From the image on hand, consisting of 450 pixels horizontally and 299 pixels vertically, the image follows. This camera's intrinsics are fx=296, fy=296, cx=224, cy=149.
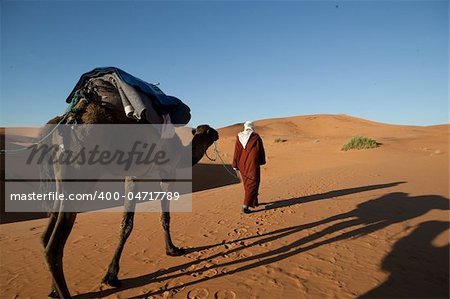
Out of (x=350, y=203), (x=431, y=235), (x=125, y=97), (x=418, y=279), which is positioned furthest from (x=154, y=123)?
(x=350, y=203)

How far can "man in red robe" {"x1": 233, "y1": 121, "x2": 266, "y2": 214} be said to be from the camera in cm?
771

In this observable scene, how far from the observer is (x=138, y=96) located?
3609 mm

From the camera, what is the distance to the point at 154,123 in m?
4.02

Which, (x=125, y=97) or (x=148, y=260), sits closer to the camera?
(x=125, y=97)

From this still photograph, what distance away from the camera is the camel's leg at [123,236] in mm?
4004

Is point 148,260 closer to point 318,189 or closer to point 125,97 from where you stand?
point 125,97

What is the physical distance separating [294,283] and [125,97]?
320 cm

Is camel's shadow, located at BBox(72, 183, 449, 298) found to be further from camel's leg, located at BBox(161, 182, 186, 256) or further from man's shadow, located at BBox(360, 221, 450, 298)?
camel's leg, located at BBox(161, 182, 186, 256)

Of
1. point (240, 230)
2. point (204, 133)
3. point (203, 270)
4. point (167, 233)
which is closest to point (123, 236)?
point (167, 233)

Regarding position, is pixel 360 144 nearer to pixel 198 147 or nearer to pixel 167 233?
pixel 198 147

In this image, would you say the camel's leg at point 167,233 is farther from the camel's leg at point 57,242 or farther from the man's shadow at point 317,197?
the man's shadow at point 317,197

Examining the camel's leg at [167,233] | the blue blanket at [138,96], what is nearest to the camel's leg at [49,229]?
the blue blanket at [138,96]

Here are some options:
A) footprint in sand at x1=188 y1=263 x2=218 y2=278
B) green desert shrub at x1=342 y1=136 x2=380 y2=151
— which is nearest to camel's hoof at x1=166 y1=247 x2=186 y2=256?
footprint in sand at x1=188 y1=263 x2=218 y2=278

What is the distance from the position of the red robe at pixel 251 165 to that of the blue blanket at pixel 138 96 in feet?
11.9
